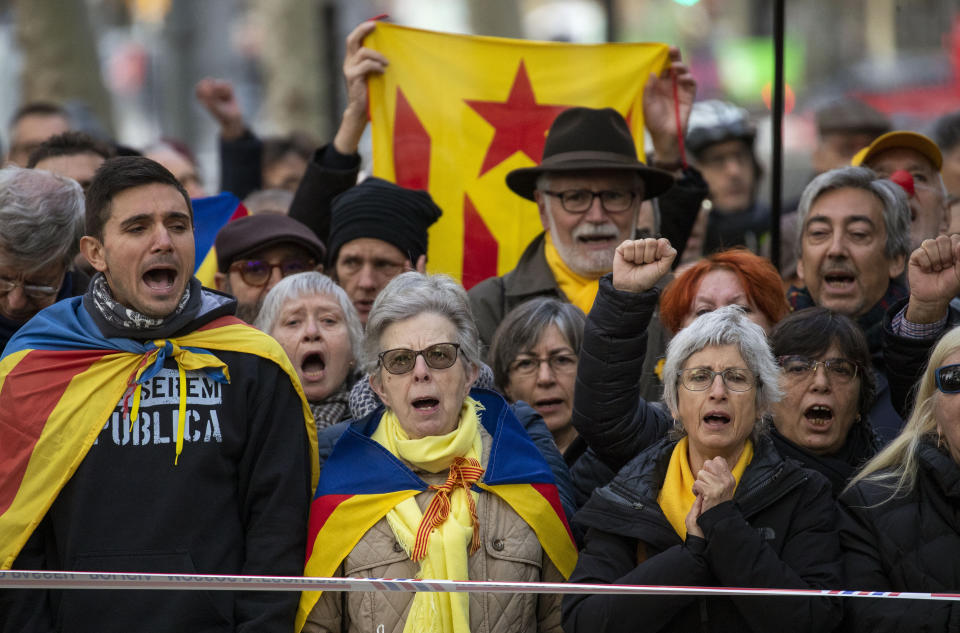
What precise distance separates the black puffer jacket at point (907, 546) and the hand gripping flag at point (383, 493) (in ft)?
2.99

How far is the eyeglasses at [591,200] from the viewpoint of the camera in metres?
6.30

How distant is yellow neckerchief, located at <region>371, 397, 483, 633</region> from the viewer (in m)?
4.45

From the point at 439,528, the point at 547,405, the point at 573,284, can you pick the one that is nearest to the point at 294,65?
the point at 573,284

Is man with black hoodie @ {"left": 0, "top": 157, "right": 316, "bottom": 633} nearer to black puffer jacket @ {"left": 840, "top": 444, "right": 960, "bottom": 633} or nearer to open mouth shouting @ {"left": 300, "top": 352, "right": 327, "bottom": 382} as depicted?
open mouth shouting @ {"left": 300, "top": 352, "right": 327, "bottom": 382}

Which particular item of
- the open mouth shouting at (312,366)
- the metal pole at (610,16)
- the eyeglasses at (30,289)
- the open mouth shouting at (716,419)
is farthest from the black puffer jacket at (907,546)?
the metal pole at (610,16)

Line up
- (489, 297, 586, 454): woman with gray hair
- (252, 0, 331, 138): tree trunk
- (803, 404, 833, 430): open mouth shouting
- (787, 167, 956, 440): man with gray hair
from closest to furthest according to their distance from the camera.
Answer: (803, 404, 833, 430): open mouth shouting
(489, 297, 586, 454): woman with gray hair
(787, 167, 956, 440): man with gray hair
(252, 0, 331, 138): tree trunk

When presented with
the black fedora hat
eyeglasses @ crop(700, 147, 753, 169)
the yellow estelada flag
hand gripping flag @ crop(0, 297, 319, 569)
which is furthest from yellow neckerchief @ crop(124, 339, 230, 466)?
eyeglasses @ crop(700, 147, 753, 169)

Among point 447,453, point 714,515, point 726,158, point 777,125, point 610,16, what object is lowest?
point 714,515

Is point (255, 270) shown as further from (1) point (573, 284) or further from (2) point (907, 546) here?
(2) point (907, 546)

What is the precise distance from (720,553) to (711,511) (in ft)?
0.42

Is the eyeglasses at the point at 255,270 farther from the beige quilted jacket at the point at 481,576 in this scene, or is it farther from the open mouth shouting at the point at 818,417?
the open mouth shouting at the point at 818,417

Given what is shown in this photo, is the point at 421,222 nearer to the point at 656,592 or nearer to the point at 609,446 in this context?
the point at 609,446

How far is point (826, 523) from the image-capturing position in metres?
4.40

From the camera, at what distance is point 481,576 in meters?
4.54
